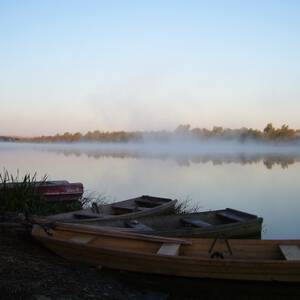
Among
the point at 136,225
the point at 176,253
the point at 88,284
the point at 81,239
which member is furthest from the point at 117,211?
the point at 88,284

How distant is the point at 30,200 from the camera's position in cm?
1052

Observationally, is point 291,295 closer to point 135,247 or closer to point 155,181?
point 135,247

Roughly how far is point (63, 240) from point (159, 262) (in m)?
1.67

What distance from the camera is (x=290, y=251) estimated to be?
7484mm

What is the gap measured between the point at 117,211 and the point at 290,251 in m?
5.16

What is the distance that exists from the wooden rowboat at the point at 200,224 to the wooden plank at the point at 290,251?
1.53m

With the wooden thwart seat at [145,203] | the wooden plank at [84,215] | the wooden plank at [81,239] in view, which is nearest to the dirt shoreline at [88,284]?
the wooden plank at [81,239]

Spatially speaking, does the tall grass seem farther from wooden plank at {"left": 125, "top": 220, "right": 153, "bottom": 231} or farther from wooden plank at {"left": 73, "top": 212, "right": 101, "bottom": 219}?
wooden plank at {"left": 125, "top": 220, "right": 153, "bottom": 231}

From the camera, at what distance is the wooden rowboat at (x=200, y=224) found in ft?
30.3

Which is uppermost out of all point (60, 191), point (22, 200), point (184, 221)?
point (22, 200)

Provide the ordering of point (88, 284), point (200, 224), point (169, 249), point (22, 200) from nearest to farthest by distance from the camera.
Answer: point (88, 284) < point (169, 249) < point (200, 224) < point (22, 200)

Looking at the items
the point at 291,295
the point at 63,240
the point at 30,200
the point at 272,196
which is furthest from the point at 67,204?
the point at 272,196

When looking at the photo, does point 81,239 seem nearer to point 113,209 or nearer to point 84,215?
point 84,215

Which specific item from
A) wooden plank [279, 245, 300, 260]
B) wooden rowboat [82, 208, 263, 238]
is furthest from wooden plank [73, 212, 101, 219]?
wooden plank [279, 245, 300, 260]
